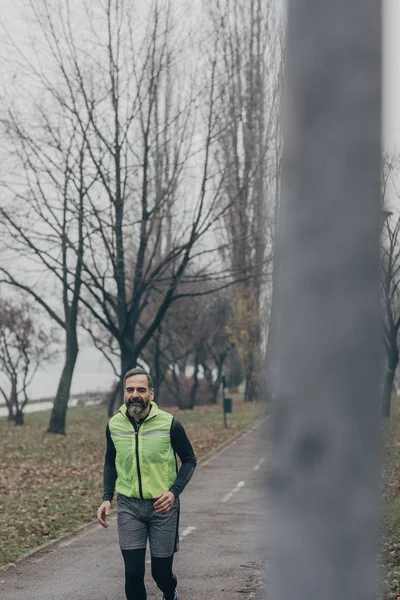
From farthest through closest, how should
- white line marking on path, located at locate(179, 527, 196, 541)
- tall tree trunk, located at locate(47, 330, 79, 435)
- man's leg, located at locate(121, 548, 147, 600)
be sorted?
tall tree trunk, located at locate(47, 330, 79, 435) → white line marking on path, located at locate(179, 527, 196, 541) → man's leg, located at locate(121, 548, 147, 600)

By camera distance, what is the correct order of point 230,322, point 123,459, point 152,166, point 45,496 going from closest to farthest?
point 123,459
point 45,496
point 152,166
point 230,322

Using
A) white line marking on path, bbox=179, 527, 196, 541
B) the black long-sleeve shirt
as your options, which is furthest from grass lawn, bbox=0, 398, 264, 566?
the black long-sleeve shirt

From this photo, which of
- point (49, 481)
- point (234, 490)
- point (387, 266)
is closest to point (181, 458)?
point (387, 266)

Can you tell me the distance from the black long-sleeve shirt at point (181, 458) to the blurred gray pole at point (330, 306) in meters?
5.43

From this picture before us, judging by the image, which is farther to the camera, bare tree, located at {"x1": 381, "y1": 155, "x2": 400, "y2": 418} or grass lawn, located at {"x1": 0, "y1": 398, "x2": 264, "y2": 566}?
grass lawn, located at {"x1": 0, "y1": 398, "x2": 264, "y2": 566}

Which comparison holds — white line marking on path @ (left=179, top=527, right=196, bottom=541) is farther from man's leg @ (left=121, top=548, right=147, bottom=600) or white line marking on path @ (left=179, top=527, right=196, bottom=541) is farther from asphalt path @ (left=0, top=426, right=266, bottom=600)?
man's leg @ (left=121, top=548, right=147, bottom=600)

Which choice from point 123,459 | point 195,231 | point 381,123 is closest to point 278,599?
point 381,123

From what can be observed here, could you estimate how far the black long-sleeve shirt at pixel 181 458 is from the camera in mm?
6812

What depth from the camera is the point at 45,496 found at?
1738cm

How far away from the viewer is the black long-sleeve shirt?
22.4 feet

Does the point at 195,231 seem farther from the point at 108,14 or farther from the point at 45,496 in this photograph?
the point at 45,496

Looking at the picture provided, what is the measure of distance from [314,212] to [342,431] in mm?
296

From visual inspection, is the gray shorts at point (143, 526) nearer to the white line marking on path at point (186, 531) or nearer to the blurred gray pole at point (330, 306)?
the blurred gray pole at point (330, 306)

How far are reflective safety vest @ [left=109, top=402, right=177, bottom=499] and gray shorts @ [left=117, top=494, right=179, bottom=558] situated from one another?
0.09 meters
